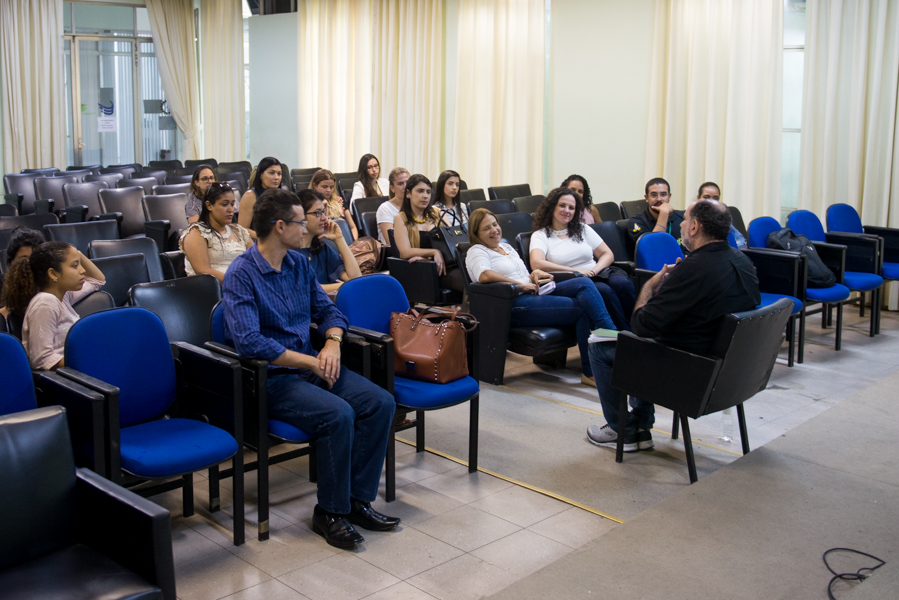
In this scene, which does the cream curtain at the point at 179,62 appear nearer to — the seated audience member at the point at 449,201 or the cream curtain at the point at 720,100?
the cream curtain at the point at 720,100

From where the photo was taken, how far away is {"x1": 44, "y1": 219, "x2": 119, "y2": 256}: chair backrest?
488cm

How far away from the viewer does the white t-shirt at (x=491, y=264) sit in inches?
183

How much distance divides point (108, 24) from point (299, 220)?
1168 cm

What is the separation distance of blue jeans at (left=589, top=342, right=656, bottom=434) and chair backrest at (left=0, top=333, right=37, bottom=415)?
92.1 inches

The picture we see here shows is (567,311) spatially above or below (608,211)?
below

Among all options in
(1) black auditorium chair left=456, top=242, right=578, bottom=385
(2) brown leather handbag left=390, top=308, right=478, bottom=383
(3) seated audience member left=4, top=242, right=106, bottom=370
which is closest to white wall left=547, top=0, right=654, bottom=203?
(1) black auditorium chair left=456, top=242, right=578, bottom=385

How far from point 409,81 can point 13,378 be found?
8.21 metres

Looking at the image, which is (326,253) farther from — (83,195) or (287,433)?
(83,195)

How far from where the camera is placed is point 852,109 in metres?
6.89

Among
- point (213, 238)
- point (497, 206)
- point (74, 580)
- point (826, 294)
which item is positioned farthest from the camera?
point (497, 206)

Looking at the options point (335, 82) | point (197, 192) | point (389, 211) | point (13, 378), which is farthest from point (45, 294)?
point (335, 82)

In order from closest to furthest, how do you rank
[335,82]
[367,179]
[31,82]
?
[367,179] < [335,82] < [31,82]

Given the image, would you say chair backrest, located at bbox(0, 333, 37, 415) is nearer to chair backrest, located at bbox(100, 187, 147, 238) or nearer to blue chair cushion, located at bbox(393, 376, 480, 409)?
blue chair cushion, located at bbox(393, 376, 480, 409)

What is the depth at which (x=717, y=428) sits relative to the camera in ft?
13.4
